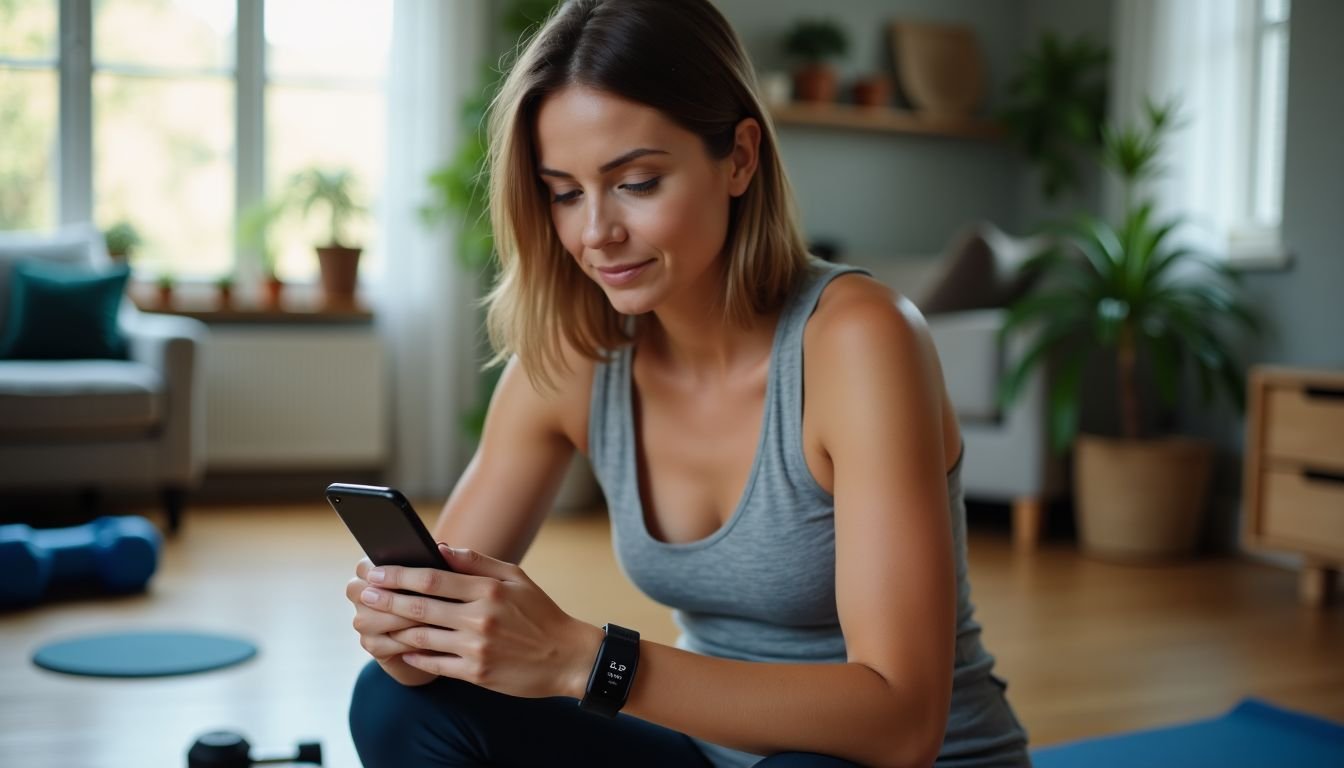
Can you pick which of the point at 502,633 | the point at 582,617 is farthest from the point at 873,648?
the point at 582,617

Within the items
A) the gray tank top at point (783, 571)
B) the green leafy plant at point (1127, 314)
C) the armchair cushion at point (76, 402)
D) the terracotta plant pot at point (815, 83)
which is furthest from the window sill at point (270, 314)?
the gray tank top at point (783, 571)

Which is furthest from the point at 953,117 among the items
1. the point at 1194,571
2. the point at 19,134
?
the point at 19,134

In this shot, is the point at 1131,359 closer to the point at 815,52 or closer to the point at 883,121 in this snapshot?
the point at 883,121

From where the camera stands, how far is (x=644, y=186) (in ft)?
3.73

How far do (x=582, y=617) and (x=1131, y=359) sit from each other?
1898 millimetres

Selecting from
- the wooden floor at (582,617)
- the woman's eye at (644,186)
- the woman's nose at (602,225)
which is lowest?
the wooden floor at (582,617)

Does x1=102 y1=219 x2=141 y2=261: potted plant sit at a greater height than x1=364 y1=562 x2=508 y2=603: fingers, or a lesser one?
greater

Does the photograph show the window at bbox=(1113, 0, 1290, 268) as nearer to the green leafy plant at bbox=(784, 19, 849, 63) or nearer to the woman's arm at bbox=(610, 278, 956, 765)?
the green leafy plant at bbox=(784, 19, 849, 63)

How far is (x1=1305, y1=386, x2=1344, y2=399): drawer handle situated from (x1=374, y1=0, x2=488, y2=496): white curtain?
8.96ft

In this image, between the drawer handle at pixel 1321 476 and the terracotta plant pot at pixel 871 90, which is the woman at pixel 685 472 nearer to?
the drawer handle at pixel 1321 476

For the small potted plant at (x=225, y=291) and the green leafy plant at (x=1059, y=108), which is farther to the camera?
the green leafy plant at (x=1059, y=108)

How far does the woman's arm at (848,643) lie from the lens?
100 cm

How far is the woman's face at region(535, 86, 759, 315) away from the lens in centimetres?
112

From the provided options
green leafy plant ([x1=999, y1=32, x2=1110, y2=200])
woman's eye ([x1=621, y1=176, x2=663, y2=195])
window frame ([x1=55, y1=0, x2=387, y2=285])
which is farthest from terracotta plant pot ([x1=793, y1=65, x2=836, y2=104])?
woman's eye ([x1=621, y1=176, x2=663, y2=195])
